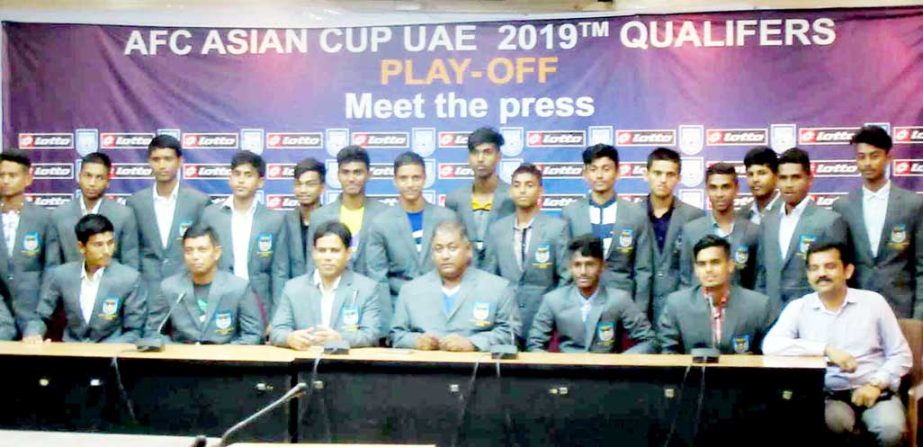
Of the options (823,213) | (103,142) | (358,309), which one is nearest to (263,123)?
(103,142)

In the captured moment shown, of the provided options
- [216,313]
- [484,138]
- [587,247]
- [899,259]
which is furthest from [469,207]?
[899,259]

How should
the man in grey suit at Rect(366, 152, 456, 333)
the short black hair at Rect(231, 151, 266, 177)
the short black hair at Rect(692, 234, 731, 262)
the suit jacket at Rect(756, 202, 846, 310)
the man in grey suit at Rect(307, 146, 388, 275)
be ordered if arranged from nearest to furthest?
the short black hair at Rect(692, 234, 731, 262), the suit jacket at Rect(756, 202, 846, 310), the man in grey suit at Rect(366, 152, 456, 333), the man in grey suit at Rect(307, 146, 388, 275), the short black hair at Rect(231, 151, 266, 177)

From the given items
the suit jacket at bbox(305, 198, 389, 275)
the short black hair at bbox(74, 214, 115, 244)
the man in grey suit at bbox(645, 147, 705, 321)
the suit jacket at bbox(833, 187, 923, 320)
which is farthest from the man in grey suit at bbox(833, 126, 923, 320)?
the short black hair at bbox(74, 214, 115, 244)

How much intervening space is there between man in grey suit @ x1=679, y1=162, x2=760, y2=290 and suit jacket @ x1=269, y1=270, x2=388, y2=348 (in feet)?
5.22

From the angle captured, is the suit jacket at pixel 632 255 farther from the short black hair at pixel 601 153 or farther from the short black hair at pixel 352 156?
the short black hair at pixel 352 156

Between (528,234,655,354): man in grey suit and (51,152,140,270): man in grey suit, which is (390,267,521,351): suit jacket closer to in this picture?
(528,234,655,354): man in grey suit

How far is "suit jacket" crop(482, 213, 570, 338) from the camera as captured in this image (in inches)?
245

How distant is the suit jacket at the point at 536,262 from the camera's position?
6.21 metres

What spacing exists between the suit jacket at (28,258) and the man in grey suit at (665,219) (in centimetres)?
326

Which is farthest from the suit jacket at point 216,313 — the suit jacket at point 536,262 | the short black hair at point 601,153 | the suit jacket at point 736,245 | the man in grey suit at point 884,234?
the man in grey suit at point 884,234

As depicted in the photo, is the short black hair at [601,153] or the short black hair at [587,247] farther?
the short black hair at [601,153]

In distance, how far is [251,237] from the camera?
654cm

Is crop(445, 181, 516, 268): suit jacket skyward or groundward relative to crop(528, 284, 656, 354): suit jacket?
skyward

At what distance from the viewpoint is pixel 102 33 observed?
756cm
